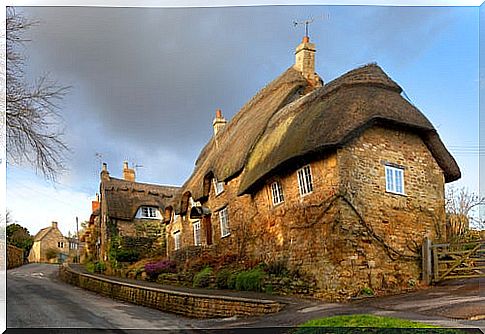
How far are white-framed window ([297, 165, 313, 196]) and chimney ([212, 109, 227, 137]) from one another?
0.91 m

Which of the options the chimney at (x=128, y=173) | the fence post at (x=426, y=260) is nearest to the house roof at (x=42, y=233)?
the chimney at (x=128, y=173)

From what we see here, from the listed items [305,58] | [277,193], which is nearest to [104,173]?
[277,193]

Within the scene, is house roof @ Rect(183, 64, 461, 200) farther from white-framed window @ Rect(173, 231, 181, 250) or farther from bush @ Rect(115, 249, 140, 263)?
bush @ Rect(115, 249, 140, 263)

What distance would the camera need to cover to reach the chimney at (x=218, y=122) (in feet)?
21.5

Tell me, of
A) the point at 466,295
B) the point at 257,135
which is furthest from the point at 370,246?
the point at 257,135

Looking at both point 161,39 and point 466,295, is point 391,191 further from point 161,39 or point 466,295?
point 161,39

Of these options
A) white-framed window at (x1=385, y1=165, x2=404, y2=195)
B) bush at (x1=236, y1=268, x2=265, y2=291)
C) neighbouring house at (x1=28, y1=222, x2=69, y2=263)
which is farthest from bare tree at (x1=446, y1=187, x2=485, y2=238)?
neighbouring house at (x1=28, y1=222, x2=69, y2=263)

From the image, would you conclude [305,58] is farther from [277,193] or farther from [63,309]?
[63,309]

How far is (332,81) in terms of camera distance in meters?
6.46

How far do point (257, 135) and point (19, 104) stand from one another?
94.1 inches

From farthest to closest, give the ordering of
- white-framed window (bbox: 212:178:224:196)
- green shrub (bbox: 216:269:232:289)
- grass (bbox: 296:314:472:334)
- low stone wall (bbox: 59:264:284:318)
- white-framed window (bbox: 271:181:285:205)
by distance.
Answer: white-framed window (bbox: 212:178:224:196)
white-framed window (bbox: 271:181:285:205)
green shrub (bbox: 216:269:232:289)
low stone wall (bbox: 59:264:284:318)
grass (bbox: 296:314:472:334)

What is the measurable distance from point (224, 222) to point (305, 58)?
182cm

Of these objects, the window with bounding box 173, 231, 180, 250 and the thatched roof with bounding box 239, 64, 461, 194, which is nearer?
the thatched roof with bounding box 239, 64, 461, 194

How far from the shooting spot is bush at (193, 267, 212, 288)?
644cm
